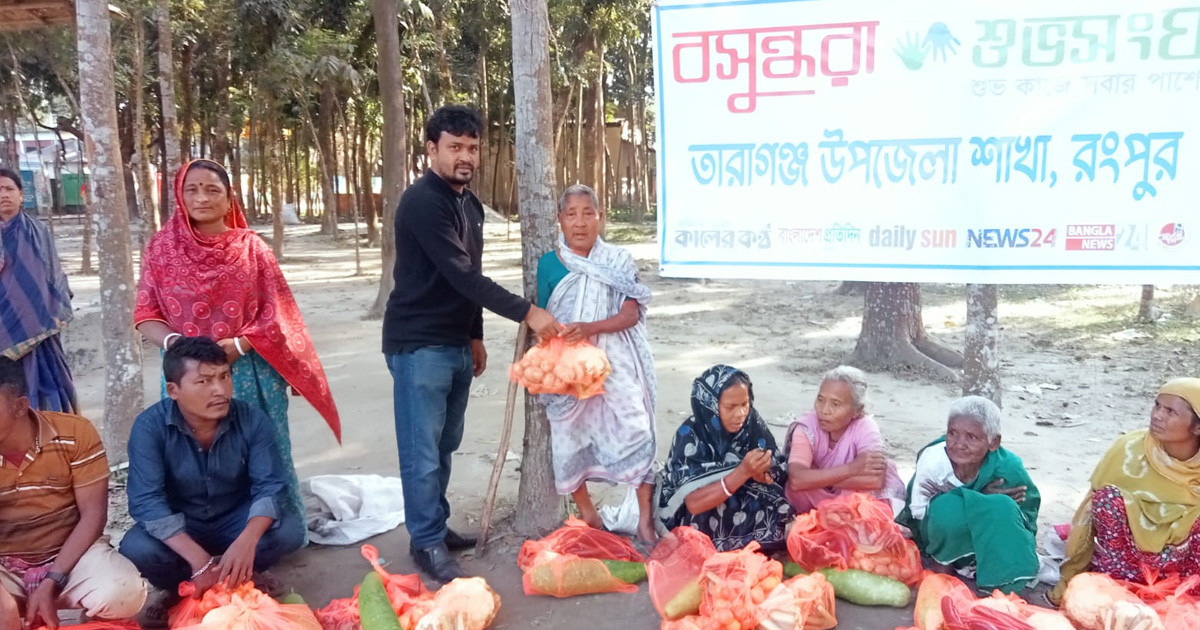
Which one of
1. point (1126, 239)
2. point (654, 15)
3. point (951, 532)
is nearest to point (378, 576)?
point (951, 532)

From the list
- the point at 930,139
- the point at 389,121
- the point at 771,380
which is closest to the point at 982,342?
the point at 930,139

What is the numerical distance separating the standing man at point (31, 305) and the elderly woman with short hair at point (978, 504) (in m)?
3.94

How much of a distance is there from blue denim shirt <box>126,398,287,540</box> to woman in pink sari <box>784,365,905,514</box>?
207 cm

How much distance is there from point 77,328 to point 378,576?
779 centimetres

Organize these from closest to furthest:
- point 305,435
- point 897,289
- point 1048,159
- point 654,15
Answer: point 1048,159
point 654,15
point 305,435
point 897,289

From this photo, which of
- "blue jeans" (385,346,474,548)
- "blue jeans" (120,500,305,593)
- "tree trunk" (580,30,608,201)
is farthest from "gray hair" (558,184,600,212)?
"tree trunk" (580,30,608,201)

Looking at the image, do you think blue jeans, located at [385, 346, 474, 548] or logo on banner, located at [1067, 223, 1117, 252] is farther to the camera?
blue jeans, located at [385, 346, 474, 548]

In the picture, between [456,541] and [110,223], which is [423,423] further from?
[110,223]

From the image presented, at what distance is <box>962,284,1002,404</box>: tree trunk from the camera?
14.3 feet

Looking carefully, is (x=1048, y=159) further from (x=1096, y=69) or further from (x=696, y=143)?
(x=696, y=143)

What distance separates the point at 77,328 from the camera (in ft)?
28.7

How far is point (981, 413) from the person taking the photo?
120 inches

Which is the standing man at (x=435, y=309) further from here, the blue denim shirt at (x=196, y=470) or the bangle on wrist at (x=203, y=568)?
the bangle on wrist at (x=203, y=568)

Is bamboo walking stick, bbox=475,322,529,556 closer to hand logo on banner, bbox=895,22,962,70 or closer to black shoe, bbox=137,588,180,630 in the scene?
black shoe, bbox=137,588,180,630
